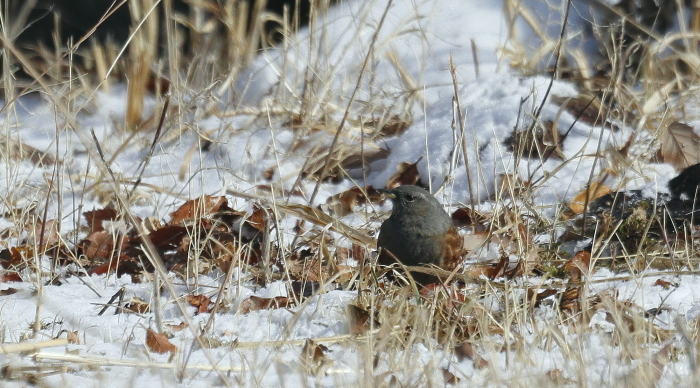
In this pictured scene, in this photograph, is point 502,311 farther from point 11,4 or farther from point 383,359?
point 11,4

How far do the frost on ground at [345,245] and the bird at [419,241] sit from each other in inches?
5.5

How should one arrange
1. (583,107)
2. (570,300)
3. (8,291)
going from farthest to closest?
(583,107), (8,291), (570,300)

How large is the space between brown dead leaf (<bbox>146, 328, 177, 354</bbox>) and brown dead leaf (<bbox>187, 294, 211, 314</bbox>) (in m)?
0.51

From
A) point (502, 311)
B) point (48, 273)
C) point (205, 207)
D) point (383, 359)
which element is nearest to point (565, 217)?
point (502, 311)

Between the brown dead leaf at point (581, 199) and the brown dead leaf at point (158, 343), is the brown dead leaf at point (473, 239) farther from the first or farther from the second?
the brown dead leaf at point (158, 343)

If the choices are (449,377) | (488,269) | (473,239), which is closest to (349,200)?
(473,239)

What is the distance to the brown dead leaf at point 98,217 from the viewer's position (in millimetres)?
4438

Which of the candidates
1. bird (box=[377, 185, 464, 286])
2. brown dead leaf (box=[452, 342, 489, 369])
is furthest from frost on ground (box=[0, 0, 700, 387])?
bird (box=[377, 185, 464, 286])

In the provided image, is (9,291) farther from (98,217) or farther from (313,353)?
(313,353)

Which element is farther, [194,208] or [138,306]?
[194,208]

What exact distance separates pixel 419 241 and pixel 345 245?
1.87ft

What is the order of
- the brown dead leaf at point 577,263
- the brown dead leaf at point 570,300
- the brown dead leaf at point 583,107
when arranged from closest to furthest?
the brown dead leaf at point 570,300 < the brown dead leaf at point 577,263 < the brown dead leaf at point 583,107

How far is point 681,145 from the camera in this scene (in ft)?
15.6

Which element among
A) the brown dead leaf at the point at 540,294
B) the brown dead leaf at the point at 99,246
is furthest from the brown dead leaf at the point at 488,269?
the brown dead leaf at the point at 99,246
